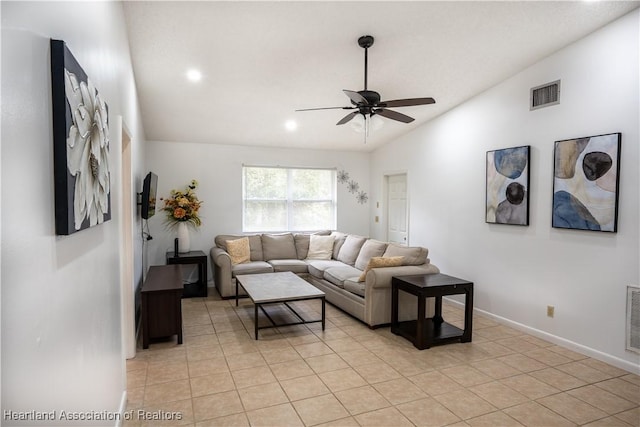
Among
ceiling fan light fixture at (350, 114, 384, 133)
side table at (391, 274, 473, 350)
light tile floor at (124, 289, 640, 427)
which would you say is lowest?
light tile floor at (124, 289, 640, 427)

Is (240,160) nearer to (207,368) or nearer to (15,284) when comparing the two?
(207,368)

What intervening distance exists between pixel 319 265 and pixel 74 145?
15.2ft

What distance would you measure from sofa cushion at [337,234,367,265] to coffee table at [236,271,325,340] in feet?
3.85

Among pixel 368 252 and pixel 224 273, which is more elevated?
pixel 368 252

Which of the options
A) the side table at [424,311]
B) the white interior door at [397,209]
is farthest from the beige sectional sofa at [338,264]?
the white interior door at [397,209]

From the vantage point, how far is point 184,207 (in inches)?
222

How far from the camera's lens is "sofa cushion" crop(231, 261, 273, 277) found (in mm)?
5516

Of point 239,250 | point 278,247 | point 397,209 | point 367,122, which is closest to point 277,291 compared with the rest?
point 239,250

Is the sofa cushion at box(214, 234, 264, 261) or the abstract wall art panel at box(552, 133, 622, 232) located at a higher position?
the abstract wall art panel at box(552, 133, 622, 232)

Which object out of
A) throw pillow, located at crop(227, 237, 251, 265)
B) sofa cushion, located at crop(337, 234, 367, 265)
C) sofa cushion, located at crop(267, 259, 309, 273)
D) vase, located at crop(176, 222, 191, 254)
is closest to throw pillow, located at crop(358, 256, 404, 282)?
sofa cushion, located at crop(337, 234, 367, 265)

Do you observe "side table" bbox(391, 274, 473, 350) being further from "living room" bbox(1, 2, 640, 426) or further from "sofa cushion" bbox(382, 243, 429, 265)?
"living room" bbox(1, 2, 640, 426)

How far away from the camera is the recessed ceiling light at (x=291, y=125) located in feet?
18.2

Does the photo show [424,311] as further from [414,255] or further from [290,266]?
[290,266]

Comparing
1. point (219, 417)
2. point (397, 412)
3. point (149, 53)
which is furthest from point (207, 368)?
point (149, 53)
